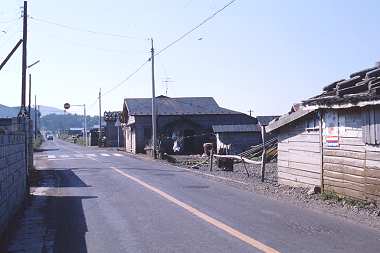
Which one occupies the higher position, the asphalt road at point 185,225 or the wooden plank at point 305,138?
the wooden plank at point 305,138

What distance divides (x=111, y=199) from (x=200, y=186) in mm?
4407

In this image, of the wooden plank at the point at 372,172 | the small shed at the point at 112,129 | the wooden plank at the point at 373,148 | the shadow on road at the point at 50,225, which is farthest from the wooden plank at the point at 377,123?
the small shed at the point at 112,129

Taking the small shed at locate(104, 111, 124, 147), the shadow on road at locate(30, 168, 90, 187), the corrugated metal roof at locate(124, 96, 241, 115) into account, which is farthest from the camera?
the small shed at locate(104, 111, 124, 147)

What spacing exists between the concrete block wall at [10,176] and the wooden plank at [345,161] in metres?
8.27

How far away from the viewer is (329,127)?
15359mm

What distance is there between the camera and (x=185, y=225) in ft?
33.9

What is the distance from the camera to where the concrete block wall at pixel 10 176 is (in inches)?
398

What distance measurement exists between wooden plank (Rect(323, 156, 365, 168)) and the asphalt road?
2.16 m

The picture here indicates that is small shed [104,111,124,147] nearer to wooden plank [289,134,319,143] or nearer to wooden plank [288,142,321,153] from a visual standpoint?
wooden plank [288,142,321,153]

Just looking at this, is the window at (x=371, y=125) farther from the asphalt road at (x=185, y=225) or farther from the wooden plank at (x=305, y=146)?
the wooden plank at (x=305, y=146)

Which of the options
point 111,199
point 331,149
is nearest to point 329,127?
point 331,149

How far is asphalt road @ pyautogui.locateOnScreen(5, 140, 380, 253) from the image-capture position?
8469 millimetres

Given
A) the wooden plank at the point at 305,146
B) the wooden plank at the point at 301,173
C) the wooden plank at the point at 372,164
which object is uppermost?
the wooden plank at the point at 305,146

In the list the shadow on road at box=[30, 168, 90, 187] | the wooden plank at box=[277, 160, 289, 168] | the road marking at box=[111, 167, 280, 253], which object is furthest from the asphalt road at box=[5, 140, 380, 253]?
the shadow on road at box=[30, 168, 90, 187]
